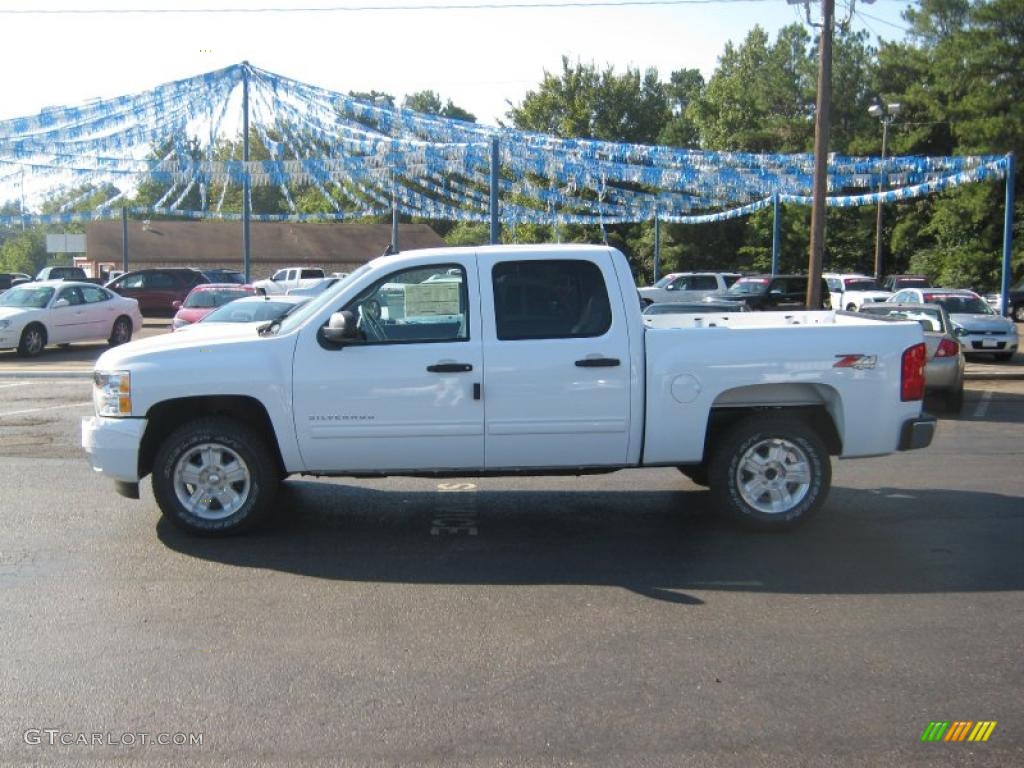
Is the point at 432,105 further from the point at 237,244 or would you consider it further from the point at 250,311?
the point at 250,311

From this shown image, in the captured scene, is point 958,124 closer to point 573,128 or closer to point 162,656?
point 573,128

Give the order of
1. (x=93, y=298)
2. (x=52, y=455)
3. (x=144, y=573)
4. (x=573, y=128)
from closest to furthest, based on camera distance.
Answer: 1. (x=144, y=573)
2. (x=52, y=455)
3. (x=93, y=298)
4. (x=573, y=128)

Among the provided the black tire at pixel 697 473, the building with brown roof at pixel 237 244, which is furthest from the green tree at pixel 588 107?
the black tire at pixel 697 473

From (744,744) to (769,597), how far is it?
6.38 ft

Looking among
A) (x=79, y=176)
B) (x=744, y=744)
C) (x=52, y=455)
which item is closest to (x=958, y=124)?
(x=79, y=176)

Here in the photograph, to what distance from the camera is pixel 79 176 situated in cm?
2445

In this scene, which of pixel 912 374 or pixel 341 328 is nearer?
pixel 341 328

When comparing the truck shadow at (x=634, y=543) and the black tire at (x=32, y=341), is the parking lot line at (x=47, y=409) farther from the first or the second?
the black tire at (x=32, y=341)

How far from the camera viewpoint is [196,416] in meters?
7.37

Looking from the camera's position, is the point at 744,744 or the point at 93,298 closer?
the point at 744,744

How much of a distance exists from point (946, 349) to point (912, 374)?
7569mm

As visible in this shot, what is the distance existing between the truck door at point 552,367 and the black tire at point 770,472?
0.79 m

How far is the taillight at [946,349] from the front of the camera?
563 inches

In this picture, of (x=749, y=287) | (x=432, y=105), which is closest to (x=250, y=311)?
(x=749, y=287)
